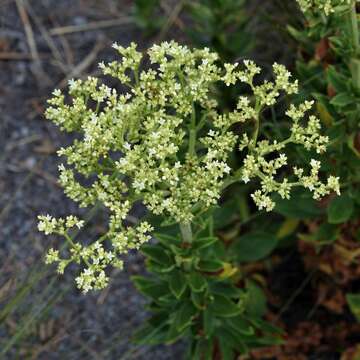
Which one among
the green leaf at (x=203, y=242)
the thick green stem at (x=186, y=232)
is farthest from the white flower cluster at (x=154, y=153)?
the green leaf at (x=203, y=242)

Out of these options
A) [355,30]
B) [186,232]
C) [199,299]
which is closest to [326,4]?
[355,30]

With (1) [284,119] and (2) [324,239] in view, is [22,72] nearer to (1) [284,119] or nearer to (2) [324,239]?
(1) [284,119]

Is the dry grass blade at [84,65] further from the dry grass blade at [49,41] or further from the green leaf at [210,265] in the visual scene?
the green leaf at [210,265]

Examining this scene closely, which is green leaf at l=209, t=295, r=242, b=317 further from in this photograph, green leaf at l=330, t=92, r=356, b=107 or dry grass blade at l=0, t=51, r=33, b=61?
dry grass blade at l=0, t=51, r=33, b=61

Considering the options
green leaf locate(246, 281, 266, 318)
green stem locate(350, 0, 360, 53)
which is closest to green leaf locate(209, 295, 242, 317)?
green leaf locate(246, 281, 266, 318)

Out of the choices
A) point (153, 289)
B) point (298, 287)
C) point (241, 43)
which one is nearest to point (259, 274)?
point (298, 287)

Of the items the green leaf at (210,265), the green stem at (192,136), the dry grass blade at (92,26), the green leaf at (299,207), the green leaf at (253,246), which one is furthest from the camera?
the dry grass blade at (92,26)

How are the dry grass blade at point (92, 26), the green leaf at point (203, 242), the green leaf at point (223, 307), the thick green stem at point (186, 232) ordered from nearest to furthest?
1. the thick green stem at point (186, 232)
2. the green leaf at point (203, 242)
3. the green leaf at point (223, 307)
4. the dry grass blade at point (92, 26)
